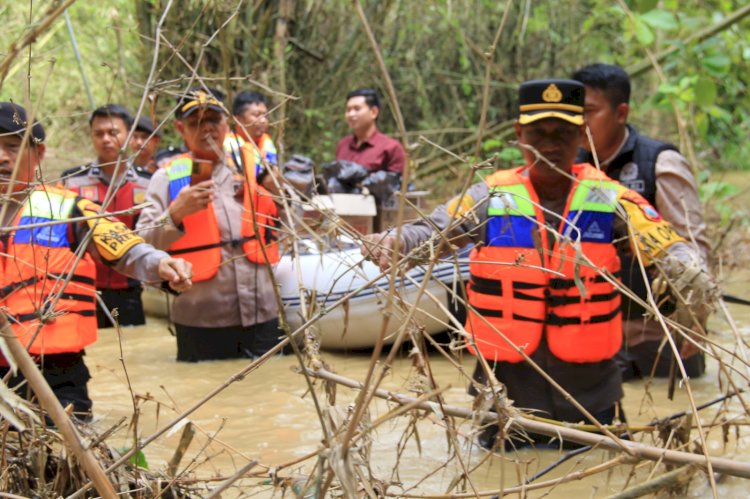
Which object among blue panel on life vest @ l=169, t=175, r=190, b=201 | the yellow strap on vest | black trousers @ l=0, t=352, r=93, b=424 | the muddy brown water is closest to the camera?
the muddy brown water

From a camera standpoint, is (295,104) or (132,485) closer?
(132,485)

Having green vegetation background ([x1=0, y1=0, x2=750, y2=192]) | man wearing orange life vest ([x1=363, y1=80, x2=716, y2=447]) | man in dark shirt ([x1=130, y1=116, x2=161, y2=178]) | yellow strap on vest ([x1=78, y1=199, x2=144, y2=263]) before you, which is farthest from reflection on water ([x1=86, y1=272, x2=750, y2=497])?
Answer: green vegetation background ([x1=0, y1=0, x2=750, y2=192])

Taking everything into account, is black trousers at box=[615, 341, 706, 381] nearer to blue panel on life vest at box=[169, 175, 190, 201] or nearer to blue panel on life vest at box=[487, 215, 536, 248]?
blue panel on life vest at box=[487, 215, 536, 248]

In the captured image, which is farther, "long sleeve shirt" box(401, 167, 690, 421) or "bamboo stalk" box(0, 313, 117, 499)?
"long sleeve shirt" box(401, 167, 690, 421)

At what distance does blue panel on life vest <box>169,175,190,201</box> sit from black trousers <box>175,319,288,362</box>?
0.81m

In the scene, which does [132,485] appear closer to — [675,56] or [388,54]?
[675,56]

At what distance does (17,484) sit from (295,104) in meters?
8.84

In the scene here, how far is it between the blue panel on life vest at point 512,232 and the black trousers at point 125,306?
420 cm

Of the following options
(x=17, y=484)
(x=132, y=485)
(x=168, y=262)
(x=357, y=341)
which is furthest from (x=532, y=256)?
(x=357, y=341)

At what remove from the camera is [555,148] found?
4.09m

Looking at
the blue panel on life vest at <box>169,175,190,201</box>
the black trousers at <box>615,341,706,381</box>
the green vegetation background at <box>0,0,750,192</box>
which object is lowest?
the black trousers at <box>615,341,706,381</box>

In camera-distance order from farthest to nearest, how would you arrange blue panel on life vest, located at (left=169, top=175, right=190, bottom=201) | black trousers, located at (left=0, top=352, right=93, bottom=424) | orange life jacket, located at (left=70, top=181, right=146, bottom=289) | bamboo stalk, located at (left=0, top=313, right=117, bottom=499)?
orange life jacket, located at (left=70, top=181, right=146, bottom=289)
blue panel on life vest, located at (left=169, top=175, right=190, bottom=201)
black trousers, located at (left=0, top=352, right=93, bottom=424)
bamboo stalk, located at (left=0, top=313, right=117, bottom=499)

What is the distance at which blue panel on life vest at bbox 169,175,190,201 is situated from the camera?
5922 mm

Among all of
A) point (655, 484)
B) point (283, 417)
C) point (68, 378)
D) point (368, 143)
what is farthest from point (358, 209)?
point (655, 484)
